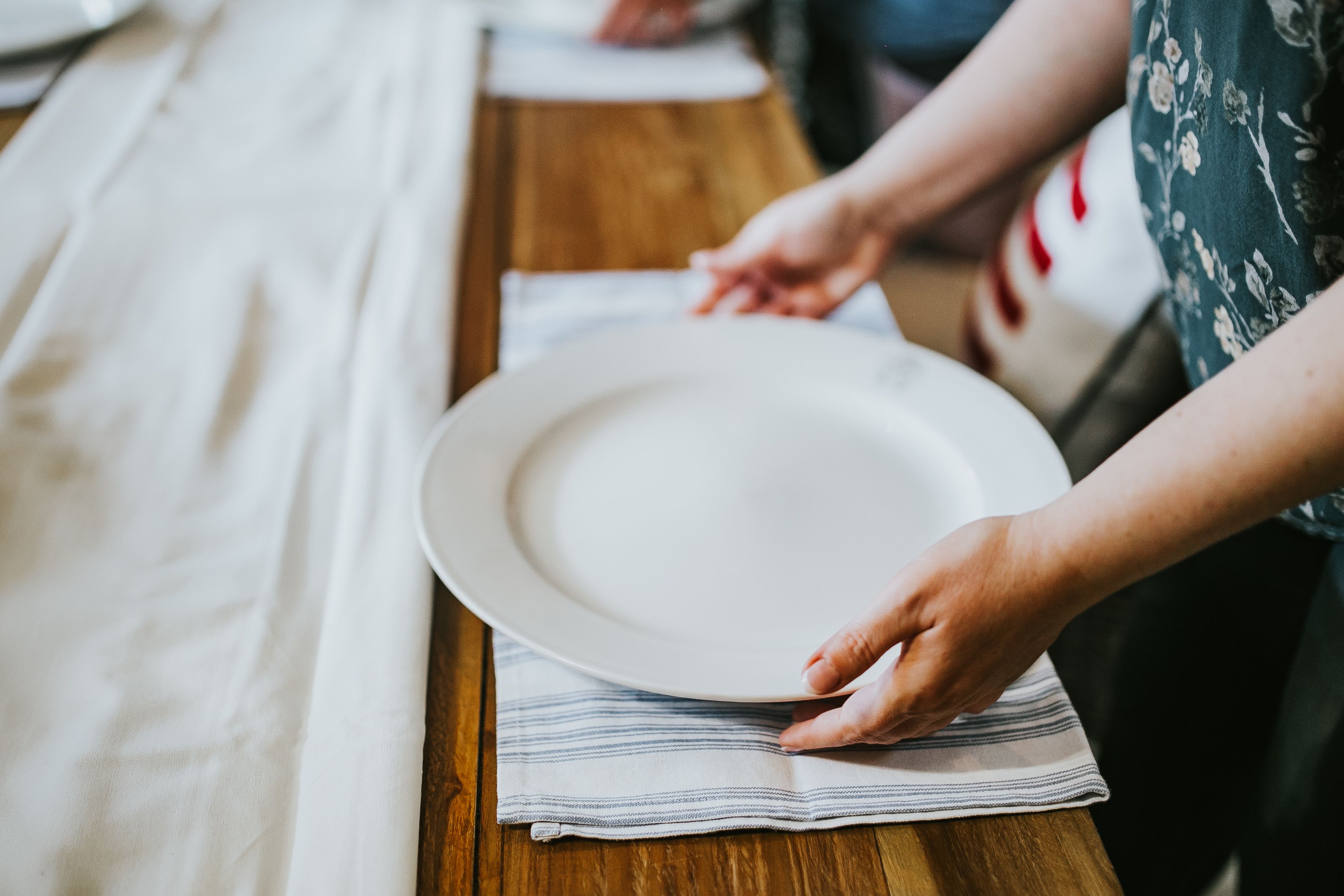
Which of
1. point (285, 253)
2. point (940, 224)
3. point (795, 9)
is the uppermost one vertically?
point (285, 253)

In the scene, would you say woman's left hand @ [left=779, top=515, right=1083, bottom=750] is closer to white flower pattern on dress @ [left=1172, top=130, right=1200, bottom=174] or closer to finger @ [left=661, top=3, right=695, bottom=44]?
white flower pattern on dress @ [left=1172, top=130, right=1200, bottom=174]

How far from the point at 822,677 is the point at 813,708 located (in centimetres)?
4

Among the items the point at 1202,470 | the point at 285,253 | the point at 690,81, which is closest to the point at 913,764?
A: the point at 1202,470

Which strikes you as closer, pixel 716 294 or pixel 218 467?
pixel 218 467

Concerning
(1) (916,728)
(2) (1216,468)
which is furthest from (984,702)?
(2) (1216,468)

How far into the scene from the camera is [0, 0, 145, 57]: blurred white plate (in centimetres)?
95

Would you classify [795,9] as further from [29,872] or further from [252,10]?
[29,872]

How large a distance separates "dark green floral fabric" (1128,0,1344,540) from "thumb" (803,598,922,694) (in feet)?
0.93

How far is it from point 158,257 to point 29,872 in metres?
0.52

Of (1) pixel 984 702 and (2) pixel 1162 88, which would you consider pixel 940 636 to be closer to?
(1) pixel 984 702

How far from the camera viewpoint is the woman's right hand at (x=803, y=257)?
0.75 meters

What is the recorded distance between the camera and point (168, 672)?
0.45 metres

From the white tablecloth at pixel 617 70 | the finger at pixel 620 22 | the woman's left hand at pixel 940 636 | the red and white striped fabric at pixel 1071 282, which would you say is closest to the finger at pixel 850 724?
the woman's left hand at pixel 940 636

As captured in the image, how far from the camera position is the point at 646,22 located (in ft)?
3.77
